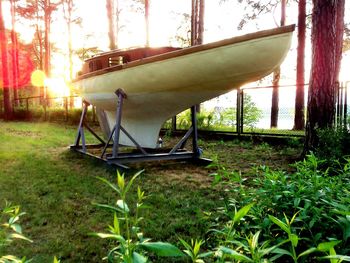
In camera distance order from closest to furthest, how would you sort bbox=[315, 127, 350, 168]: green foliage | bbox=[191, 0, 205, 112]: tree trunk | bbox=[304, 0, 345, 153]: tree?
bbox=[315, 127, 350, 168]: green foliage → bbox=[304, 0, 345, 153]: tree → bbox=[191, 0, 205, 112]: tree trunk

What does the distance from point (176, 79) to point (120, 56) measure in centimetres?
171

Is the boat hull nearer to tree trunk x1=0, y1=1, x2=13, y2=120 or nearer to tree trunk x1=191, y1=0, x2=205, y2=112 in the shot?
tree trunk x1=191, y1=0, x2=205, y2=112

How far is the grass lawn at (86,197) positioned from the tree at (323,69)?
813mm

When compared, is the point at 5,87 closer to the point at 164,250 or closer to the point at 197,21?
the point at 197,21

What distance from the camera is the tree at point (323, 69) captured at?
516 cm

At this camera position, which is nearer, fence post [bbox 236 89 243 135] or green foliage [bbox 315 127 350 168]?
green foliage [bbox 315 127 350 168]

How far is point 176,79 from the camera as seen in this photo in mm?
4559

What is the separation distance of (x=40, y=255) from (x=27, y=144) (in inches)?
248

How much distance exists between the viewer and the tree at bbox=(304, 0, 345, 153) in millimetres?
5160

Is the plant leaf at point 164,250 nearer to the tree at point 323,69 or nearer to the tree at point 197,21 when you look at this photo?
the tree at point 323,69

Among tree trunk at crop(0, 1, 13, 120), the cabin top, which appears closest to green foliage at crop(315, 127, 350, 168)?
the cabin top

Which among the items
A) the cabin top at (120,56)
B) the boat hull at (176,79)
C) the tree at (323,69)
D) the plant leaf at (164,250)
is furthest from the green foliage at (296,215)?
the cabin top at (120,56)

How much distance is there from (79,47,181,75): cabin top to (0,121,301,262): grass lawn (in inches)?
70.3

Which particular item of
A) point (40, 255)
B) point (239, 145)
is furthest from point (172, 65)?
point (239, 145)
